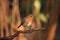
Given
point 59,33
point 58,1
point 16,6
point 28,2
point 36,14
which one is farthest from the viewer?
point 59,33

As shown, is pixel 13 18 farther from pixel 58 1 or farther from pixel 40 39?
pixel 58 1

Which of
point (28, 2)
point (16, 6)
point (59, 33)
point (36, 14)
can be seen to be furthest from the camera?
point (59, 33)

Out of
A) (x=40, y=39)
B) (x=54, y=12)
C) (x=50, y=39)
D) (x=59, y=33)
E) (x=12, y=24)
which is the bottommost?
(x=59, y=33)

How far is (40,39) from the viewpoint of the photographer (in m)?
1.97

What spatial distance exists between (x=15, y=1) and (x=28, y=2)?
1.25 feet

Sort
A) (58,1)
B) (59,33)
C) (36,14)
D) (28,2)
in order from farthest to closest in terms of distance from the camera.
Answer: (59,33), (28,2), (36,14), (58,1)

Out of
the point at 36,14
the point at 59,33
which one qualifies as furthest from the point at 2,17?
the point at 59,33

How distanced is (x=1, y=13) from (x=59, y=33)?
182cm

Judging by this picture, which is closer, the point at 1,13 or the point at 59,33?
the point at 1,13

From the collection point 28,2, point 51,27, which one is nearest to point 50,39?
point 51,27

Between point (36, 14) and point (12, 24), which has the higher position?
point (36, 14)

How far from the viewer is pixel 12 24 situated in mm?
1930

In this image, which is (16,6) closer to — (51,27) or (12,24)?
(12,24)

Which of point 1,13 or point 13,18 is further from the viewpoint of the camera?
point 13,18
